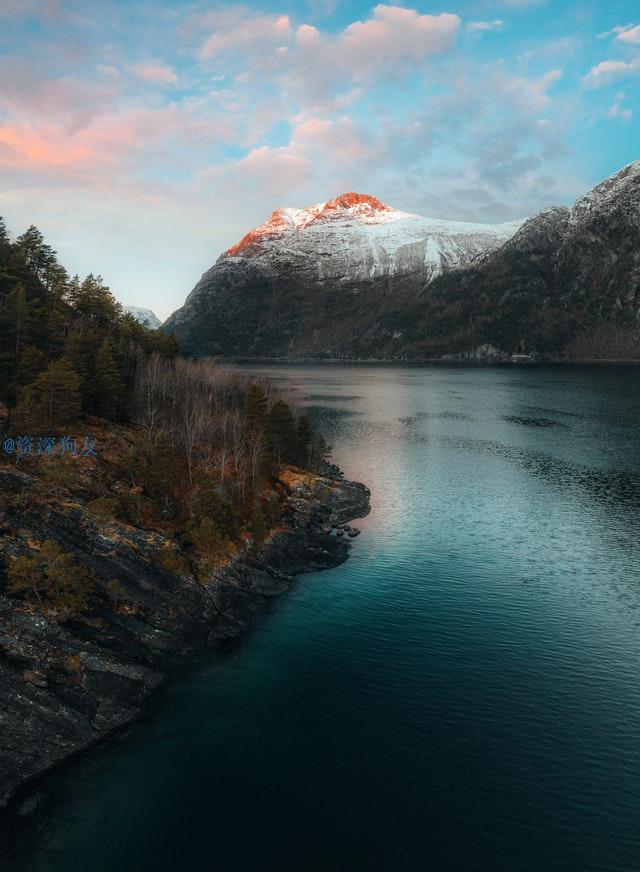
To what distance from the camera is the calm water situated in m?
26.8

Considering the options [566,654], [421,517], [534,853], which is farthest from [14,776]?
[421,517]

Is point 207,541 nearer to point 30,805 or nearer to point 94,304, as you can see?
point 30,805

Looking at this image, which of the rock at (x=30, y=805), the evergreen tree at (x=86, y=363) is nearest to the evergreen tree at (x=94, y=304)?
the evergreen tree at (x=86, y=363)

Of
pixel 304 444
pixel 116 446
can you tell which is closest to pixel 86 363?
pixel 116 446

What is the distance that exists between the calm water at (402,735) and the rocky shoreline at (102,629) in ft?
6.78

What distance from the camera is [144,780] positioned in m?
30.7

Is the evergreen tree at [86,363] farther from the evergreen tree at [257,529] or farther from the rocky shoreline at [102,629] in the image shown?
the evergreen tree at [257,529]

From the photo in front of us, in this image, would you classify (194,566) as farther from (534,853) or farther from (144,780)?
(534,853)

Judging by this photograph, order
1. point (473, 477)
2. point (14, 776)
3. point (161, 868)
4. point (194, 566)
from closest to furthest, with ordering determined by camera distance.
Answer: point (161, 868), point (14, 776), point (194, 566), point (473, 477)

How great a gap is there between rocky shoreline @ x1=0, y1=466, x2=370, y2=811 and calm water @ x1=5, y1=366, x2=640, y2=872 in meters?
2.07

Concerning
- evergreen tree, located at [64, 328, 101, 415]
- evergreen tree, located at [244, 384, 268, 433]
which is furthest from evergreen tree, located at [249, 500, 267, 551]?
evergreen tree, located at [64, 328, 101, 415]

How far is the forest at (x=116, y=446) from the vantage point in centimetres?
4843

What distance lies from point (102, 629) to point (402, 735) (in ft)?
73.7

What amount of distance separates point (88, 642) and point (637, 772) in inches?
1389
